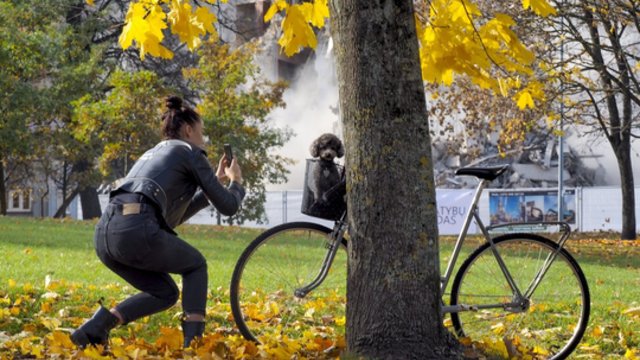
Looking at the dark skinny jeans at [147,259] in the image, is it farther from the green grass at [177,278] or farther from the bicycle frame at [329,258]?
the green grass at [177,278]

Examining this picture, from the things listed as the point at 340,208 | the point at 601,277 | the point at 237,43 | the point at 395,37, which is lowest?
the point at 601,277

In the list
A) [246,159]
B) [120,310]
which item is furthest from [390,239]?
[246,159]

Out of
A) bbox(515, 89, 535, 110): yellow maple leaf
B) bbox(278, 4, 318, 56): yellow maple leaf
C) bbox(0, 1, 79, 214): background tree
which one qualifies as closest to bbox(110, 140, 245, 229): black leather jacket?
bbox(278, 4, 318, 56): yellow maple leaf

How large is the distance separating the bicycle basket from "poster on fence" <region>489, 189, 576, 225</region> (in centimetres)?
2554

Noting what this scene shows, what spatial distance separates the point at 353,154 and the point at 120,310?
142 cm

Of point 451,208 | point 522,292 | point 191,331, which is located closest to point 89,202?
point 451,208

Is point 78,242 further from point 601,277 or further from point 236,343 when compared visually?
point 236,343

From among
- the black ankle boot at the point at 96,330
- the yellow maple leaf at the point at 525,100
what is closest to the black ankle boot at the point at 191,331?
the black ankle boot at the point at 96,330

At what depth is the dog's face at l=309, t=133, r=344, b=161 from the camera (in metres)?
5.82

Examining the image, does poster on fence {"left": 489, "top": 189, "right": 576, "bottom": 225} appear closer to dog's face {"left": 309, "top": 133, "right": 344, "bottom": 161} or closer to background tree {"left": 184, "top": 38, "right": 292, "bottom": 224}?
background tree {"left": 184, "top": 38, "right": 292, "bottom": 224}

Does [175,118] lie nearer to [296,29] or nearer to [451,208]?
[296,29]

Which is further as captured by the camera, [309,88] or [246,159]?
[309,88]

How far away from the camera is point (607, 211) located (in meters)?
31.6

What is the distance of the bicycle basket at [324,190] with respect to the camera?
18.8 feet
